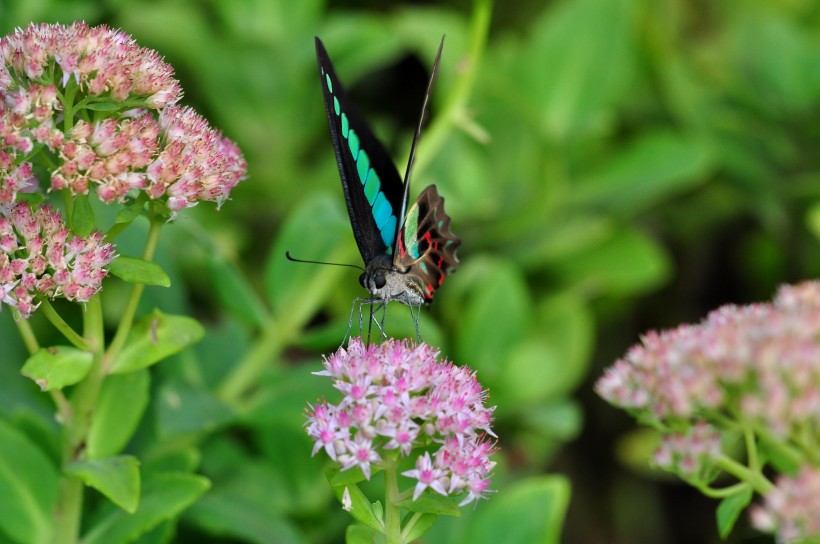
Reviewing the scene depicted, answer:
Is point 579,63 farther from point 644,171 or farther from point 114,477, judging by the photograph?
point 114,477

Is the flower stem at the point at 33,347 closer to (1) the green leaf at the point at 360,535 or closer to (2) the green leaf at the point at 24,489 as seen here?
(2) the green leaf at the point at 24,489

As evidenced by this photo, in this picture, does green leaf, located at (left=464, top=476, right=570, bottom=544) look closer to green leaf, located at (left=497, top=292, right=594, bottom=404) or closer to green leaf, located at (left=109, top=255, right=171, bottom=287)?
green leaf, located at (left=497, top=292, right=594, bottom=404)

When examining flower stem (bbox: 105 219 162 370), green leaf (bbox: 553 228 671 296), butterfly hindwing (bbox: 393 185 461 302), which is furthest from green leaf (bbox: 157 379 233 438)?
green leaf (bbox: 553 228 671 296)

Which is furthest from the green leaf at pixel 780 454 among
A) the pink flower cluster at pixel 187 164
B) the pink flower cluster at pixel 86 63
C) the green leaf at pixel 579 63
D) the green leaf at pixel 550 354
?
the green leaf at pixel 579 63

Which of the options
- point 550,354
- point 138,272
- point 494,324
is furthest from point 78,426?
point 550,354

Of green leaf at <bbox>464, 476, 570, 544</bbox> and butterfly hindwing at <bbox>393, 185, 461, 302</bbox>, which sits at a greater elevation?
butterfly hindwing at <bbox>393, 185, 461, 302</bbox>

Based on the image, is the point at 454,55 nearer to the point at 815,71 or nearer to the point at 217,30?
the point at 217,30
